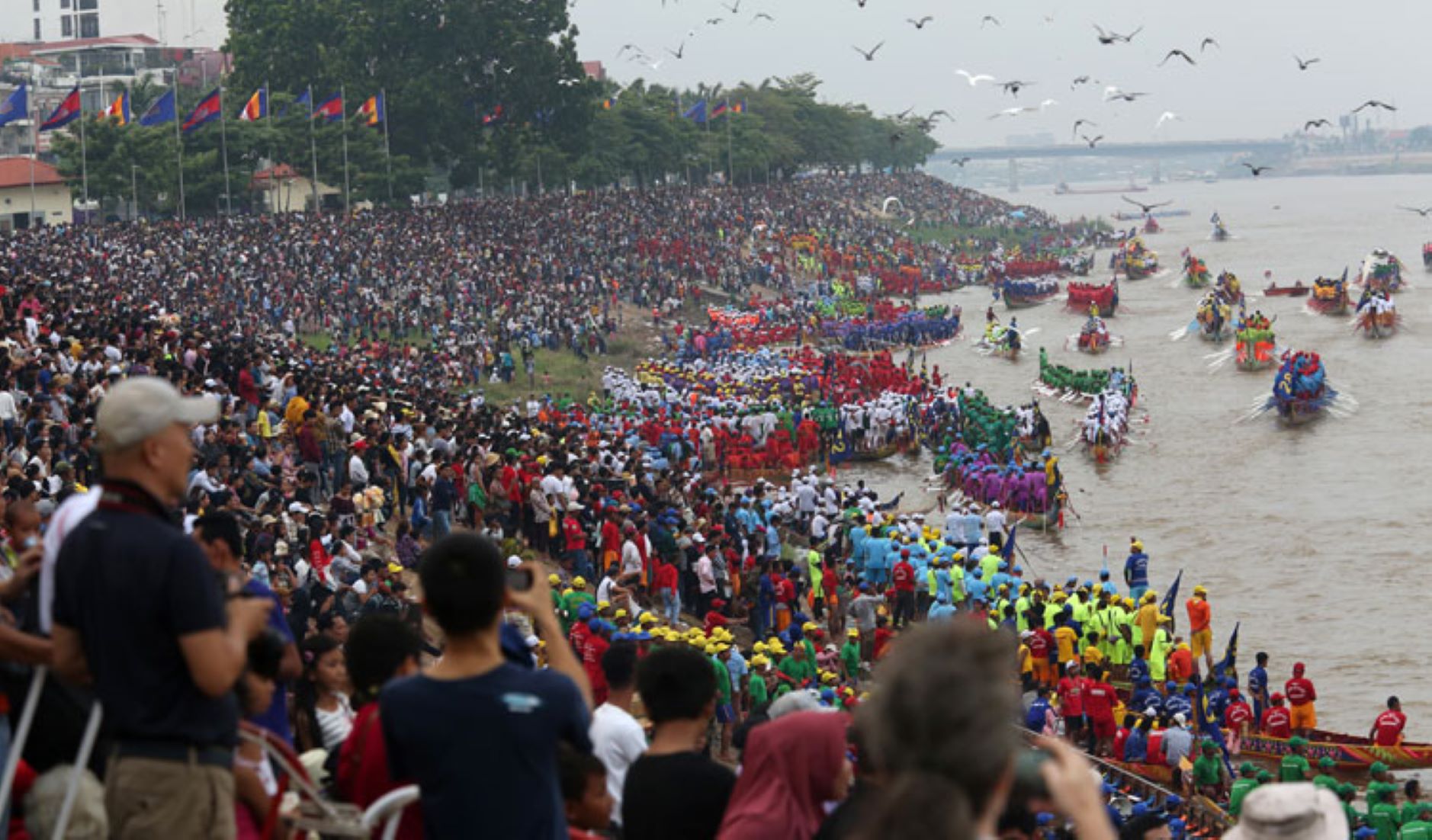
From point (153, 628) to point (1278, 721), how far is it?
14.4m

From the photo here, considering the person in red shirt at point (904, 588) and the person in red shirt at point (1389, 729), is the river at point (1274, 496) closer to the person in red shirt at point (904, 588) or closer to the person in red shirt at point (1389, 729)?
the person in red shirt at point (1389, 729)

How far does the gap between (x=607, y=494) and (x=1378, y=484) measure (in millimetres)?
18633

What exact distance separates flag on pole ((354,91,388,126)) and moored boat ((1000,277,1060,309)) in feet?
81.4

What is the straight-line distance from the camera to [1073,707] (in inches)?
636

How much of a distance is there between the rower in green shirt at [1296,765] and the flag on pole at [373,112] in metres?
49.3

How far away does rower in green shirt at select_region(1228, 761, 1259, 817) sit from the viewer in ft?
45.0

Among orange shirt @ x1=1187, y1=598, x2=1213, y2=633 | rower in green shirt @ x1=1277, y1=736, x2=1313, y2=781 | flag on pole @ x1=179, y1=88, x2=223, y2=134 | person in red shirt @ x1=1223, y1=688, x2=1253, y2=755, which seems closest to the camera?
rower in green shirt @ x1=1277, y1=736, x2=1313, y2=781

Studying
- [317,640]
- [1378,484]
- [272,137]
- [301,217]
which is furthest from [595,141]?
[317,640]

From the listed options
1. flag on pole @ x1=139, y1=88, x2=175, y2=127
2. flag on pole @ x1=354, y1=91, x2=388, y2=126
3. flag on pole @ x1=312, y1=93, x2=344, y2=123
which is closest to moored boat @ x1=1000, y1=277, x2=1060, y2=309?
flag on pole @ x1=354, y1=91, x2=388, y2=126

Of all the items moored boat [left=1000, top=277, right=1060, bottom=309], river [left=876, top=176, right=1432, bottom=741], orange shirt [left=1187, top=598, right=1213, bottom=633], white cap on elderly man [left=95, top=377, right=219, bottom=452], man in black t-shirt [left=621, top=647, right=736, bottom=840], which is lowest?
river [left=876, top=176, right=1432, bottom=741]

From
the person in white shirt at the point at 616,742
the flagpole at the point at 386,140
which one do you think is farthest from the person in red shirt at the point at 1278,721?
the flagpole at the point at 386,140

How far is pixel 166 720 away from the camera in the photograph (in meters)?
3.97

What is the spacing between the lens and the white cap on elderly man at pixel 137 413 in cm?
394

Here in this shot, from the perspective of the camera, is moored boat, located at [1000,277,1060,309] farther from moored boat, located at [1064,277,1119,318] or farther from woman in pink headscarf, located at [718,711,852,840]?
woman in pink headscarf, located at [718,711,852,840]
